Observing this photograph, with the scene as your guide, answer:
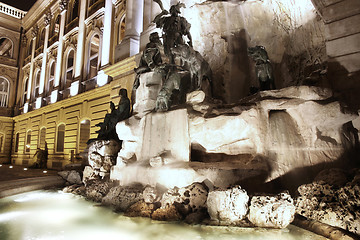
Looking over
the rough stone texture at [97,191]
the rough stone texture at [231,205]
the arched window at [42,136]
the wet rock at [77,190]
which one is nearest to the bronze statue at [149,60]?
the rough stone texture at [97,191]

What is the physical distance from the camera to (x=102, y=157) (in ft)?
22.1

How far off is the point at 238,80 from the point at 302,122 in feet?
12.0

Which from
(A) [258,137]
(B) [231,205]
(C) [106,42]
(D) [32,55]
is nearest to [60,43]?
(D) [32,55]

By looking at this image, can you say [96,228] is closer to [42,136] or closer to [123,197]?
[123,197]

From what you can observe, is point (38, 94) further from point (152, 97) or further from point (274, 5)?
point (274, 5)

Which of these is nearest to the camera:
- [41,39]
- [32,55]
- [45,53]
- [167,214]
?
[167,214]

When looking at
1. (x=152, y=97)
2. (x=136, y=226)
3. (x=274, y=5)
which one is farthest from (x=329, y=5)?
(x=136, y=226)

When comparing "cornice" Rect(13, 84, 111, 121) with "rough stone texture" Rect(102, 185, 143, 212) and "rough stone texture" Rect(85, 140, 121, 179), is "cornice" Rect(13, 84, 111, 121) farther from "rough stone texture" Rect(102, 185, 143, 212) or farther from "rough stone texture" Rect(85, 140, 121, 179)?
"rough stone texture" Rect(102, 185, 143, 212)

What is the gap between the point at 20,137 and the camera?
2123 centimetres

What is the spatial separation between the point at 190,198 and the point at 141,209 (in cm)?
85

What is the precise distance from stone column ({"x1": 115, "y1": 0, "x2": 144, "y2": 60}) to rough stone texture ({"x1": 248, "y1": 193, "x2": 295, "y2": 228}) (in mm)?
8590

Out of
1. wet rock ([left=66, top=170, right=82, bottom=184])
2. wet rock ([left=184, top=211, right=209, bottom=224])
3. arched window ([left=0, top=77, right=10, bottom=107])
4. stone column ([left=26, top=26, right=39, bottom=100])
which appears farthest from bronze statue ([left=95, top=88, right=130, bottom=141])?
arched window ([left=0, top=77, right=10, bottom=107])

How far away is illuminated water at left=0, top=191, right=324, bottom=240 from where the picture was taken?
289cm

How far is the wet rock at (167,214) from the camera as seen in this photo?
3.49 m
